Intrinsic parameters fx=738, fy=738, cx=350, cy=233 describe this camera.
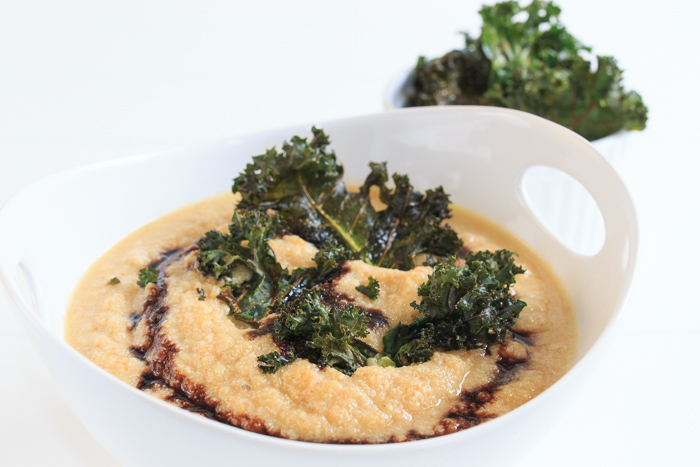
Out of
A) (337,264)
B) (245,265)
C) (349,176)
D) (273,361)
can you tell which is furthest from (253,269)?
(349,176)

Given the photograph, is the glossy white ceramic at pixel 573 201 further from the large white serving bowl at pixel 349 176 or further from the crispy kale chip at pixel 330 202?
the crispy kale chip at pixel 330 202

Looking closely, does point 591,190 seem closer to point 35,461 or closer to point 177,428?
point 177,428

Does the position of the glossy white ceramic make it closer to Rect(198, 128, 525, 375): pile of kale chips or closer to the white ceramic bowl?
the white ceramic bowl

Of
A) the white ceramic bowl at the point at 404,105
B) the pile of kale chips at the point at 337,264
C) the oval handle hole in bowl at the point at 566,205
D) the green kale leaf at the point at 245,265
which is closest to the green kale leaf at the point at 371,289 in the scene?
the pile of kale chips at the point at 337,264

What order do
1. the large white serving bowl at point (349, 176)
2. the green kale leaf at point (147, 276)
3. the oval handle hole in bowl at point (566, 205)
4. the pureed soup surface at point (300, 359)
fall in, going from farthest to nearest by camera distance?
the oval handle hole in bowl at point (566, 205) → the green kale leaf at point (147, 276) → the pureed soup surface at point (300, 359) → the large white serving bowl at point (349, 176)

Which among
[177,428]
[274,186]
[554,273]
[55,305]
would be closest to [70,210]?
[55,305]

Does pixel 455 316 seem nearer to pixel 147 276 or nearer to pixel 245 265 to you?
pixel 245 265
